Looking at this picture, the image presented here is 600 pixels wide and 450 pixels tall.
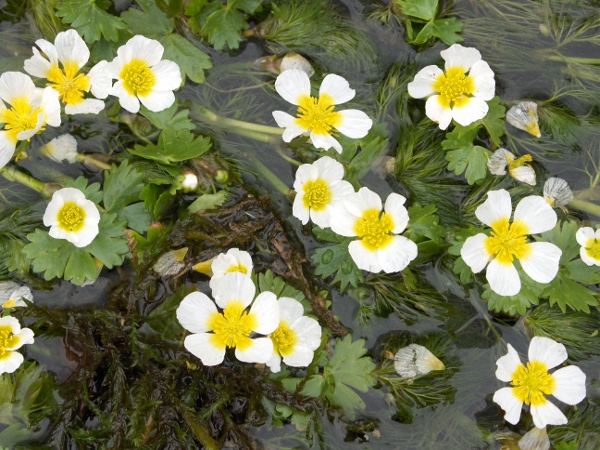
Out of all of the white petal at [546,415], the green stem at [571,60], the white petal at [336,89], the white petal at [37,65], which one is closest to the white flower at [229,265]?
the white petal at [336,89]

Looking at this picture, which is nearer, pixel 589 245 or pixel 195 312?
pixel 195 312

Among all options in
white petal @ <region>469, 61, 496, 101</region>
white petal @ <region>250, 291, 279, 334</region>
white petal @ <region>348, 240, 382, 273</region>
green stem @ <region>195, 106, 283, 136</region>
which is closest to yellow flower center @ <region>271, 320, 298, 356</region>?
white petal @ <region>250, 291, 279, 334</region>

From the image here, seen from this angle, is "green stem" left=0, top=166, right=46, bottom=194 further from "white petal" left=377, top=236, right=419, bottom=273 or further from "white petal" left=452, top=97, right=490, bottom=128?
"white petal" left=452, top=97, right=490, bottom=128

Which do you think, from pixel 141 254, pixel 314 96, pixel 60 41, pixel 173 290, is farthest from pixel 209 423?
pixel 60 41

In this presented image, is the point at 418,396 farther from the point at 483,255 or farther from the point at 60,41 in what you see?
the point at 60,41

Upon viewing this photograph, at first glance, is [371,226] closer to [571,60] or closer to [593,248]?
[593,248]

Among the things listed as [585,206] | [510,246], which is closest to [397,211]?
[510,246]
